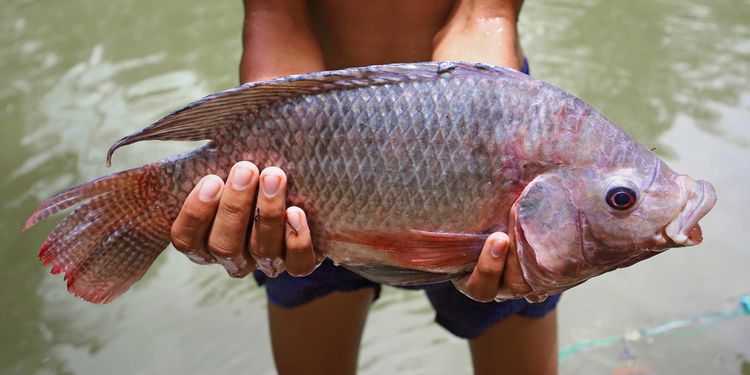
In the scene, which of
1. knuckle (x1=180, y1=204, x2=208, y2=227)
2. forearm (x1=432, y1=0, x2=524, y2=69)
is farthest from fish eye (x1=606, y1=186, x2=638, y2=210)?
knuckle (x1=180, y1=204, x2=208, y2=227)

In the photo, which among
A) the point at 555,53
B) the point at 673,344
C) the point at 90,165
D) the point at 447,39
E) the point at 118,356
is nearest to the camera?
the point at 447,39

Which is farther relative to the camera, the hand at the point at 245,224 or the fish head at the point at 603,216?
the hand at the point at 245,224

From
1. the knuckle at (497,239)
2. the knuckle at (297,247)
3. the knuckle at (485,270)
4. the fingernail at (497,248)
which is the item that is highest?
the knuckle at (497,239)

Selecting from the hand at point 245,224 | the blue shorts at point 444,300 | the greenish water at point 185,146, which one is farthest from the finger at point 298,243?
the greenish water at point 185,146

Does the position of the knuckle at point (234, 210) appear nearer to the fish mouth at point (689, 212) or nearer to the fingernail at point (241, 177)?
the fingernail at point (241, 177)

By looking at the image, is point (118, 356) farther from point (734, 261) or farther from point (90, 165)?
point (734, 261)

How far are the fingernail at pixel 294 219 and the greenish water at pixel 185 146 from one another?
1.62m

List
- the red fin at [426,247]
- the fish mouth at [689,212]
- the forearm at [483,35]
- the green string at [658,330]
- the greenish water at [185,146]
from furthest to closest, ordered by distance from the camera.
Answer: the greenish water at [185,146] → the green string at [658,330] → the forearm at [483,35] → the red fin at [426,247] → the fish mouth at [689,212]

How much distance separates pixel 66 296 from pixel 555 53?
327 cm

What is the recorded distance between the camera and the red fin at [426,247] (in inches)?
61.5

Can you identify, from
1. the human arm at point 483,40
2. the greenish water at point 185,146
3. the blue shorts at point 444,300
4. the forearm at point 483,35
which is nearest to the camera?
the human arm at point 483,40

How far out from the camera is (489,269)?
1.57 metres

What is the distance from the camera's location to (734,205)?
3.71m

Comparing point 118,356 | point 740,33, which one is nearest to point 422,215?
point 118,356
